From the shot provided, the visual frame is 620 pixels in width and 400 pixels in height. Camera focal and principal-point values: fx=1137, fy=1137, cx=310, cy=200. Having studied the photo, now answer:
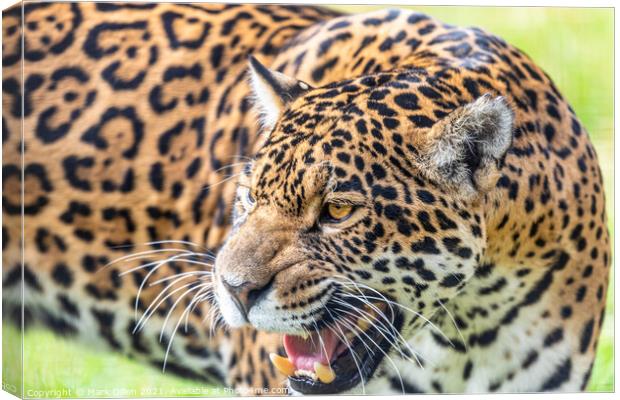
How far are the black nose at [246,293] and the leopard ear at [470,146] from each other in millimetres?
897

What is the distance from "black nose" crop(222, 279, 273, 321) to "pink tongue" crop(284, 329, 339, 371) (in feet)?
1.55

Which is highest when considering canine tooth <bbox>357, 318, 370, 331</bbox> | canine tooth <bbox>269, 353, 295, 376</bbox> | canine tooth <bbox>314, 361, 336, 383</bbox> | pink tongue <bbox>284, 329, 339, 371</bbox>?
canine tooth <bbox>357, 318, 370, 331</bbox>

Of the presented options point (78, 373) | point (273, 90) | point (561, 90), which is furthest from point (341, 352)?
point (561, 90)

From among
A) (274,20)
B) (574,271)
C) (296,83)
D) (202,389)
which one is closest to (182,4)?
(274,20)

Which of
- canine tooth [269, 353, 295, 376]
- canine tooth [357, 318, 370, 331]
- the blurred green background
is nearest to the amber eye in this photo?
canine tooth [357, 318, 370, 331]

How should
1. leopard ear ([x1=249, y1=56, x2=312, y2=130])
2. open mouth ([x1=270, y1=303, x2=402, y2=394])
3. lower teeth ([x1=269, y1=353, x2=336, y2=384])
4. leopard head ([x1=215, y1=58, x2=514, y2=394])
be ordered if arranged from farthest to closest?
leopard ear ([x1=249, y1=56, x2=312, y2=130]), lower teeth ([x1=269, y1=353, x2=336, y2=384]), open mouth ([x1=270, y1=303, x2=402, y2=394]), leopard head ([x1=215, y1=58, x2=514, y2=394])

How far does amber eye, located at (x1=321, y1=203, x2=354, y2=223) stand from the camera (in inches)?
200

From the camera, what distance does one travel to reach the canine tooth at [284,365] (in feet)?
18.2

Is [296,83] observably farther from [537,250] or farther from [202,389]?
[202,389]

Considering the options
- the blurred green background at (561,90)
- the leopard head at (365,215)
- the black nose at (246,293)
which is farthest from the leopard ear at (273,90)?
the blurred green background at (561,90)

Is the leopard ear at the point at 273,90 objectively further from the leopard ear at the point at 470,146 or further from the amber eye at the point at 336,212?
the leopard ear at the point at 470,146

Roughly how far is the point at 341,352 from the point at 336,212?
757 millimetres

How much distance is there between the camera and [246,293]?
4.96 meters

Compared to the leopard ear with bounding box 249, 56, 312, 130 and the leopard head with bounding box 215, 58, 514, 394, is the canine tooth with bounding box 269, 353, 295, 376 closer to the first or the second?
the leopard head with bounding box 215, 58, 514, 394
